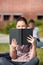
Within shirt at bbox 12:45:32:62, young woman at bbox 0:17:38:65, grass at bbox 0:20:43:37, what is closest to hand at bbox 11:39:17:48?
young woman at bbox 0:17:38:65

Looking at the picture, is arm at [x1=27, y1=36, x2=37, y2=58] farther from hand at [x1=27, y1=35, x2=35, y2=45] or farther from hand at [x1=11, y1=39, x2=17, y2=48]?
hand at [x1=11, y1=39, x2=17, y2=48]

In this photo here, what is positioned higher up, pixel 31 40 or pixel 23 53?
pixel 31 40

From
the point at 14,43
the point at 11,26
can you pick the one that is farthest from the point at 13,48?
the point at 11,26

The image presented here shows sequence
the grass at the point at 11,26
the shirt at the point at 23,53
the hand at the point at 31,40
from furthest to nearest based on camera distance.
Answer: the grass at the point at 11,26
the shirt at the point at 23,53
the hand at the point at 31,40

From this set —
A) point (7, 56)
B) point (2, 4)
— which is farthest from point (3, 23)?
point (7, 56)

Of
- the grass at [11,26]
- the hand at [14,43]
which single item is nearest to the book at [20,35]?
the hand at [14,43]

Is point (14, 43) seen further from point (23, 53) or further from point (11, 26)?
point (11, 26)

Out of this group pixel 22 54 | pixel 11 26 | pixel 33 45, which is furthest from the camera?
pixel 11 26

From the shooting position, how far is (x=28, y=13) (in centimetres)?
1742

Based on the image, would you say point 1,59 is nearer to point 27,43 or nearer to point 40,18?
point 27,43

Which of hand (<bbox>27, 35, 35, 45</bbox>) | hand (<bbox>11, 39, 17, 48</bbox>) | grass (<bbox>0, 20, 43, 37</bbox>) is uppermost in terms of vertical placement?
hand (<bbox>27, 35, 35, 45</bbox>)

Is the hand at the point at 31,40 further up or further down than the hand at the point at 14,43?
further up

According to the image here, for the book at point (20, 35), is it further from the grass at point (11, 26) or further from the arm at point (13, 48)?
the grass at point (11, 26)

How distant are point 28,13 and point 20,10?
1.76 ft
